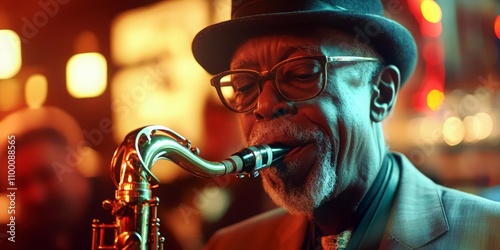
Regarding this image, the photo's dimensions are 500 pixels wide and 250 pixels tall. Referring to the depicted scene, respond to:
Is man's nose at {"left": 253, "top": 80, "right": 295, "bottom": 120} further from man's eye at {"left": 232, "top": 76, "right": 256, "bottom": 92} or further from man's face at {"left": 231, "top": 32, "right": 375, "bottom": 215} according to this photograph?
man's eye at {"left": 232, "top": 76, "right": 256, "bottom": 92}

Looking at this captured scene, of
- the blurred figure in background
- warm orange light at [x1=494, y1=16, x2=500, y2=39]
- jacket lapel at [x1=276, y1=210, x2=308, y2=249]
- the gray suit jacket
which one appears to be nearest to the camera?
the gray suit jacket

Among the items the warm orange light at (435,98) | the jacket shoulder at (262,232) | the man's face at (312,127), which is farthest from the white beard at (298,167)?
the warm orange light at (435,98)

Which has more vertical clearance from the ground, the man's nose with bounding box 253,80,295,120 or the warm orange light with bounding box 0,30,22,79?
the warm orange light with bounding box 0,30,22,79

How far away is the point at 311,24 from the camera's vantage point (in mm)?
2141

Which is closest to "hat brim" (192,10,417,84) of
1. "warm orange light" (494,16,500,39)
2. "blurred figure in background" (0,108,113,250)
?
"blurred figure in background" (0,108,113,250)

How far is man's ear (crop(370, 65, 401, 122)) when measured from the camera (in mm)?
2301

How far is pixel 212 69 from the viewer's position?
254 centimetres

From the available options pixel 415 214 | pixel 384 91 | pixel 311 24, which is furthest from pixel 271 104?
pixel 415 214

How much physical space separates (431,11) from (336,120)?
177 cm

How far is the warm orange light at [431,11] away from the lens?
136 inches

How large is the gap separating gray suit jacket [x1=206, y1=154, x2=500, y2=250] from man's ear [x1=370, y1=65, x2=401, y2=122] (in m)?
0.27

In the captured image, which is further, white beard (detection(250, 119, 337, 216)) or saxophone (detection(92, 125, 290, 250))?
white beard (detection(250, 119, 337, 216))

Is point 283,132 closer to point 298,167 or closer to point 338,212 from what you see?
point 298,167

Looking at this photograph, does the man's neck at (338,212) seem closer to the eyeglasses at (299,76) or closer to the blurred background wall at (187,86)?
the eyeglasses at (299,76)
